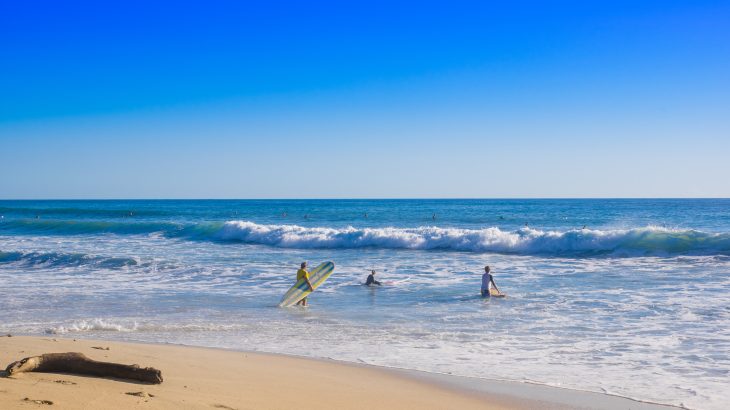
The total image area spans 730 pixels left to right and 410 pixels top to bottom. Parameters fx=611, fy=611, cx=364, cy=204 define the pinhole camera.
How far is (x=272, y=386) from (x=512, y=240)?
78.6 feet

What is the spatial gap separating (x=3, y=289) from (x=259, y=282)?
→ 6.87 metres

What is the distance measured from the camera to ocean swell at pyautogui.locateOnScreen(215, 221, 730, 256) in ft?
82.5

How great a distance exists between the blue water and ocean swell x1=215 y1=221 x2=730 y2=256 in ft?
0.35

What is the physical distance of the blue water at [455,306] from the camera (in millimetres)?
8594

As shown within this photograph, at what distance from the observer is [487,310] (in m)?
13.2

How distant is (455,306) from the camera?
1391 cm

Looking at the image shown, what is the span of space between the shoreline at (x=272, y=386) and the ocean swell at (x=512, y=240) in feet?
65.2

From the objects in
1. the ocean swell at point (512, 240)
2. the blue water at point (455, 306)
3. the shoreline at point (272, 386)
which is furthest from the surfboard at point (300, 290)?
the ocean swell at point (512, 240)

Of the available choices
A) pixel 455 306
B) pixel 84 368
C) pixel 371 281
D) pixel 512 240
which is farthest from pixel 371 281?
pixel 512 240

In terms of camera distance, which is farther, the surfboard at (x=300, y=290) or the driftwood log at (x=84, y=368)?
the surfboard at (x=300, y=290)

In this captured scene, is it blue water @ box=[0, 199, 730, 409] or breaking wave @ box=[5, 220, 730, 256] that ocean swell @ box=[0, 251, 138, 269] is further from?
breaking wave @ box=[5, 220, 730, 256]

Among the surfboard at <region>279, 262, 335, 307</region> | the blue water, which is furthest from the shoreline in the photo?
the surfboard at <region>279, 262, 335, 307</region>

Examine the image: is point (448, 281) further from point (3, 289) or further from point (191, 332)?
point (3, 289)

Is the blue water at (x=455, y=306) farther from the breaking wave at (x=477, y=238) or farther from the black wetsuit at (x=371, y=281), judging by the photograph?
the black wetsuit at (x=371, y=281)
